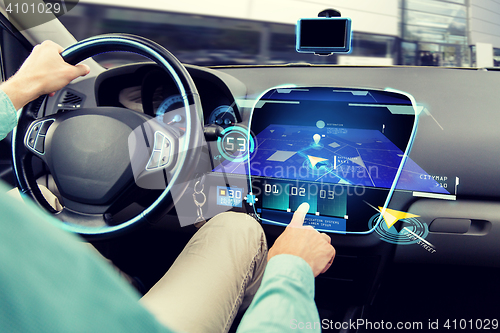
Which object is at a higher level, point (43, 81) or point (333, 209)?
point (43, 81)

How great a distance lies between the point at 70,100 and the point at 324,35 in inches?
53.2

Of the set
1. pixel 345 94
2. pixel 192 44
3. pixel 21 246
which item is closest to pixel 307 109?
pixel 345 94

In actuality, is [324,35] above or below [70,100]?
above

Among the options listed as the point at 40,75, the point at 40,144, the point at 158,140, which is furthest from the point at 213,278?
the point at 40,75

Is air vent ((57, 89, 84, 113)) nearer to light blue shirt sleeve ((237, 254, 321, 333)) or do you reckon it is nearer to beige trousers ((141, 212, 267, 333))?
beige trousers ((141, 212, 267, 333))

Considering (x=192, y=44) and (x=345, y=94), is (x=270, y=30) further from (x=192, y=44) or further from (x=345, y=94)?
(x=345, y=94)

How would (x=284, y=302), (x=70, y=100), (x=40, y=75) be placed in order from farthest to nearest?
(x=70, y=100), (x=40, y=75), (x=284, y=302)

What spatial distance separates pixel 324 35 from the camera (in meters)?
1.44

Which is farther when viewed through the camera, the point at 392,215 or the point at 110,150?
the point at 392,215

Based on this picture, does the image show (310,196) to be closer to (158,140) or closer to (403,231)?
(403,231)

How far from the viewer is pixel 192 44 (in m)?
1.83

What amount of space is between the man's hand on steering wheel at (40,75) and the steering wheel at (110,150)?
0.04m

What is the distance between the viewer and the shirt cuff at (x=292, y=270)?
0.90m

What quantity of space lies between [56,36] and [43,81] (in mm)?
873
